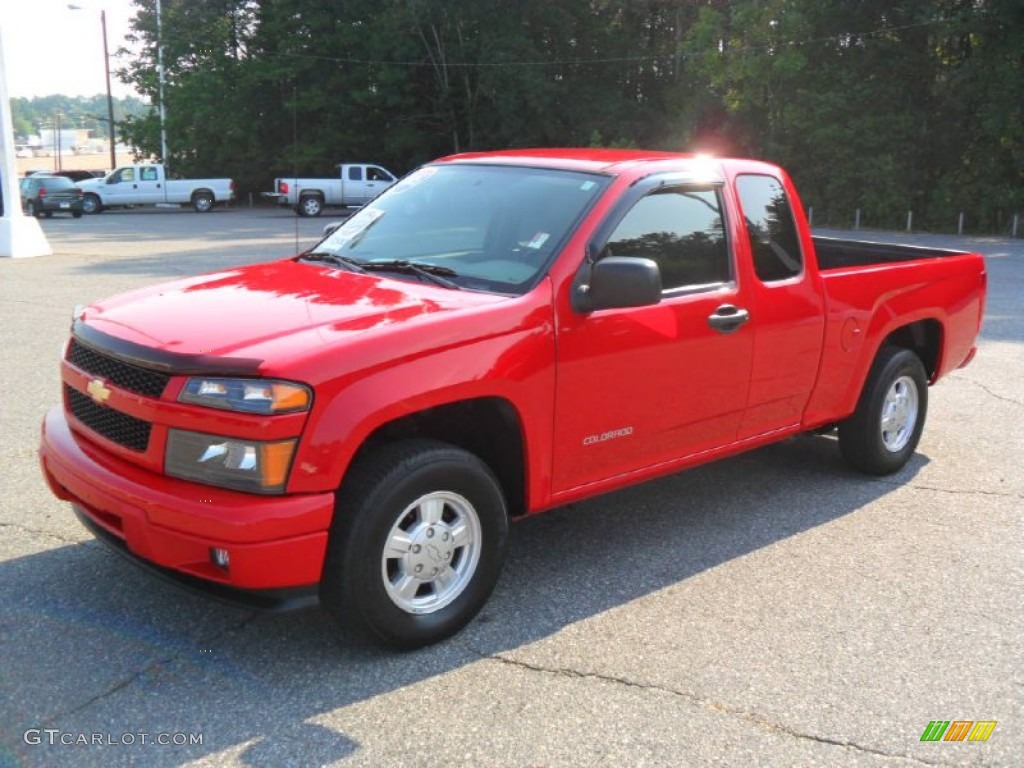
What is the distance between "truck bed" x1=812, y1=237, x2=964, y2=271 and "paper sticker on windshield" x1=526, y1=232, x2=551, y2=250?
2917mm

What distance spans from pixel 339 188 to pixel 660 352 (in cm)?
3483

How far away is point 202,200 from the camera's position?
130 feet

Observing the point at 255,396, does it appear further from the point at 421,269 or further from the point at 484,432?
the point at 421,269

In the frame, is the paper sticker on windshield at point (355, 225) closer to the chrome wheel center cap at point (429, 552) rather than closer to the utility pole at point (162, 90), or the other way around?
the chrome wheel center cap at point (429, 552)

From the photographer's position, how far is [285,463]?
3.17 meters

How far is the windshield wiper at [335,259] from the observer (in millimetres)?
4402

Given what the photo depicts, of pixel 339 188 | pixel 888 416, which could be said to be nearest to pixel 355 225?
pixel 888 416

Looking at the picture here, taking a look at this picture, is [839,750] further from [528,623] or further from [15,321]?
[15,321]

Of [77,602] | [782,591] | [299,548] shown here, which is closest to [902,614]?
[782,591]

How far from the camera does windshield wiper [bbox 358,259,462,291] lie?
4.04 m

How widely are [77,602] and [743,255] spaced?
10.9 feet

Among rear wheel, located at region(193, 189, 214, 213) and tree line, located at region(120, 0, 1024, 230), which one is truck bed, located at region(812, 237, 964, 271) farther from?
rear wheel, located at region(193, 189, 214, 213)

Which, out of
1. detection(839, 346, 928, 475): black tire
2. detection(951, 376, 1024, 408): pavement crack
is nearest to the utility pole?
detection(951, 376, 1024, 408): pavement crack

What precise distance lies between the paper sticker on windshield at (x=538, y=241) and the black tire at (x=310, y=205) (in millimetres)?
33578
